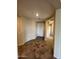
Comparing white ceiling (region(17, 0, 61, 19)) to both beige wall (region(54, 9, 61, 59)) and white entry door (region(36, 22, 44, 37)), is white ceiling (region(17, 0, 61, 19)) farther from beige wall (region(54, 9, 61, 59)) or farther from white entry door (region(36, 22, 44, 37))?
white entry door (region(36, 22, 44, 37))

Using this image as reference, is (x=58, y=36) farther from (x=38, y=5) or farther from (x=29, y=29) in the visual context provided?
(x=29, y=29)

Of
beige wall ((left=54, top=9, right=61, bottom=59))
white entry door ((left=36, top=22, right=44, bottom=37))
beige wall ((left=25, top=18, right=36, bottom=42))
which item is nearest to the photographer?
beige wall ((left=54, top=9, right=61, bottom=59))

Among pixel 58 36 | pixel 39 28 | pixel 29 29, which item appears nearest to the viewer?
pixel 58 36

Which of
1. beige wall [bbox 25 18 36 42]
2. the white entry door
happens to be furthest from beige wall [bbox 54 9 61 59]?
the white entry door

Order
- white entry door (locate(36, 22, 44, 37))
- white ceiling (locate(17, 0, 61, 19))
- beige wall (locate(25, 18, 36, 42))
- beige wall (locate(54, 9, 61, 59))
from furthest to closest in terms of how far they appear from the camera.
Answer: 1. white entry door (locate(36, 22, 44, 37))
2. beige wall (locate(25, 18, 36, 42))
3. white ceiling (locate(17, 0, 61, 19))
4. beige wall (locate(54, 9, 61, 59))

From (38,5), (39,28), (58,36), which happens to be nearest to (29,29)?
(38,5)

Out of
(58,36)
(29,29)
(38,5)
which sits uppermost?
(38,5)

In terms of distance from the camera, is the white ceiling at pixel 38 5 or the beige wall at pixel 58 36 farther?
the white ceiling at pixel 38 5

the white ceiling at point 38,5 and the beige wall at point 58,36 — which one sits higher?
the white ceiling at point 38,5

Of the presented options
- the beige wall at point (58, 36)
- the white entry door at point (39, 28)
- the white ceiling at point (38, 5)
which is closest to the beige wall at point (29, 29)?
the white ceiling at point (38, 5)

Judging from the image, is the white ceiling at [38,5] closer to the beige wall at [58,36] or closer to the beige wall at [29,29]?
the beige wall at [58,36]
